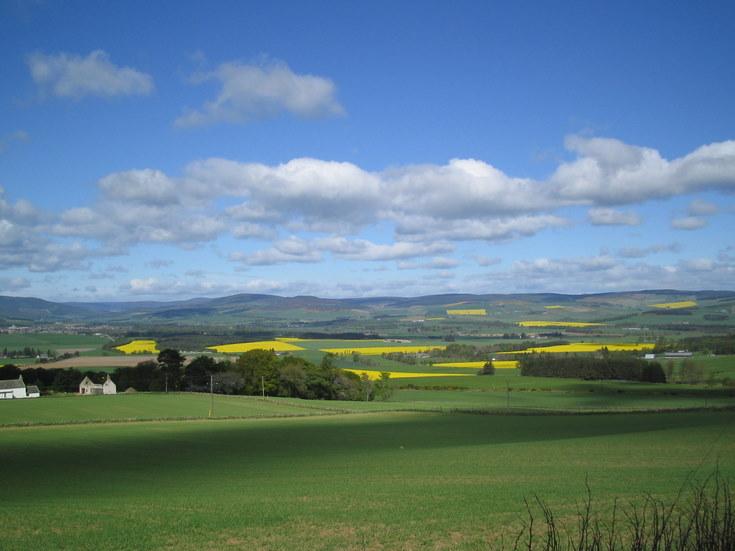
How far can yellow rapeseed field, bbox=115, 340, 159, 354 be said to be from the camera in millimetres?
110375

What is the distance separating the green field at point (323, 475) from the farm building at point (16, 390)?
19.6m

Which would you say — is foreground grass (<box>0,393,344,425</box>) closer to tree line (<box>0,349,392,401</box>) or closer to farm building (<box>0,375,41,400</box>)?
tree line (<box>0,349,392,401</box>)

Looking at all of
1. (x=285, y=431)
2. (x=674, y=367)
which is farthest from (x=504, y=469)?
(x=674, y=367)

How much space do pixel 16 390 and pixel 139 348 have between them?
55.5 m

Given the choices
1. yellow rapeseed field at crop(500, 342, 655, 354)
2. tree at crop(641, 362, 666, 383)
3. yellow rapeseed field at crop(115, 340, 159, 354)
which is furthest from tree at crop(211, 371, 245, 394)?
yellow rapeseed field at crop(500, 342, 655, 354)

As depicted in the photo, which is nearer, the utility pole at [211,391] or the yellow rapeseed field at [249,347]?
the utility pole at [211,391]

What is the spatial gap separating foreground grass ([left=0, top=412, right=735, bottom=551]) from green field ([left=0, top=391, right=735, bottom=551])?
A: 7cm

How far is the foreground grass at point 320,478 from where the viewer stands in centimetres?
1252

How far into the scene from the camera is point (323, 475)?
2186cm

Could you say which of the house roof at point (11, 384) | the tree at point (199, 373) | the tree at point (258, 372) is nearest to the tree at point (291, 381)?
the tree at point (258, 372)

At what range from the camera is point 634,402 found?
59.8m

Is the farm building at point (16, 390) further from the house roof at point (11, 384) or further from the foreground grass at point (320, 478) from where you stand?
the foreground grass at point (320, 478)

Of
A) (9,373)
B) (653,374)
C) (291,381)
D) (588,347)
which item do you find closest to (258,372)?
(291,381)

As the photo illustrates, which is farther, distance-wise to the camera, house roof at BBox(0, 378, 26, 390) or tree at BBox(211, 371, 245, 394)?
tree at BBox(211, 371, 245, 394)
